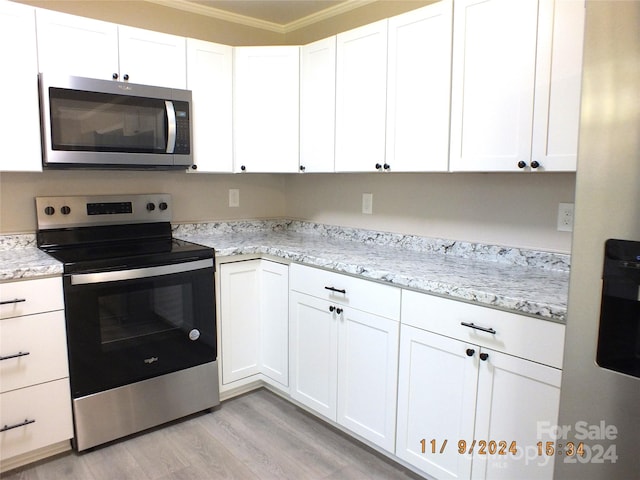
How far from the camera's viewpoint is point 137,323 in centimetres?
220

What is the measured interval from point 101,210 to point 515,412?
7.55 ft

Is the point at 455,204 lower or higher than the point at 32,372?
higher

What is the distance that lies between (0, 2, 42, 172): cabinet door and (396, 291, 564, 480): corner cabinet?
1.86 m

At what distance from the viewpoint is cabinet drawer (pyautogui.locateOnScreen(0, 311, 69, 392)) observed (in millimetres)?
1897

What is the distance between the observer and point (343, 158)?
8.28ft

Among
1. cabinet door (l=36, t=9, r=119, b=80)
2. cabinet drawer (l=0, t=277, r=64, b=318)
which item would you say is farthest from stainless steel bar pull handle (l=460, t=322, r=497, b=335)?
cabinet door (l=36, t=9, r=119, b=80)

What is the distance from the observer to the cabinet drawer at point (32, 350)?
190 centimetres

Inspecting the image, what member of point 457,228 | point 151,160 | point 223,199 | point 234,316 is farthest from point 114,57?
point 457,228

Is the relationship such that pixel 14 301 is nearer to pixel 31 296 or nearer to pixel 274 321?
pixel 31 296

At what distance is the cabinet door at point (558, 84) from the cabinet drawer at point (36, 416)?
7.41 ft

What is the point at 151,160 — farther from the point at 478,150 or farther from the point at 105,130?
the point at 478,150

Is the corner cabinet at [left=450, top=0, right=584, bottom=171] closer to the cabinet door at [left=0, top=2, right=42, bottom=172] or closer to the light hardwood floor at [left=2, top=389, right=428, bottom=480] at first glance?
the light hardwood floor at [left=2, top=389, right=428, bottom=480]

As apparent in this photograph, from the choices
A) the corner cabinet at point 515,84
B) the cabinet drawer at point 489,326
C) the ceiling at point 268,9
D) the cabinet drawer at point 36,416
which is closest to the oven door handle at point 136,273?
the cabinet drawer at point 36,416
